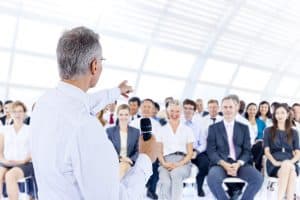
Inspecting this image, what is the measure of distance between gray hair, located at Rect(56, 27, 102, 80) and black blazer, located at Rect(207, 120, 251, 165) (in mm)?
3039

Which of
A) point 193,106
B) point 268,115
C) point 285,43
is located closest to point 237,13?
point 285,43

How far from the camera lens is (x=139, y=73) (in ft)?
34.1

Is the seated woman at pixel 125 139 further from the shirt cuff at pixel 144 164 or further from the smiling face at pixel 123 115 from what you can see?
the shirt cuff at pixel 144 164

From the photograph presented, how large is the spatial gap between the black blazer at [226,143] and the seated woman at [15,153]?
2.01m

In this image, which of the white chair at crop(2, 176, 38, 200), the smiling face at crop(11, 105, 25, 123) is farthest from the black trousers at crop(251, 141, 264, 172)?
the smiling face at crop(11, 105, 25, 123)

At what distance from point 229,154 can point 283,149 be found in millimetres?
683

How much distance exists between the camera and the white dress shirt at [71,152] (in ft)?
2.77

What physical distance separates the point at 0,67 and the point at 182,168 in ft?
21.0

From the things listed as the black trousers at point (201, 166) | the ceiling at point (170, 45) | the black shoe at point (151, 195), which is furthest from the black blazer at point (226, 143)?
the ceiling at point (170, 45)

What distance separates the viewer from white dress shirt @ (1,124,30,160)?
12.1 ft

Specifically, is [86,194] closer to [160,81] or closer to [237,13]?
[160,81]

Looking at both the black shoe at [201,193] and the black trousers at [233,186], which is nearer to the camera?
the black trousers at [233,186]

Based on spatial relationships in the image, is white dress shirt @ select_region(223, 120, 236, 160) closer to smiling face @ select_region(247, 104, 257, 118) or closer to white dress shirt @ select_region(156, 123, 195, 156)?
white dress shirt @ select_region(156, 123, 195, 156)

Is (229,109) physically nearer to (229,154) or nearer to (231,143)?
(231,143)
